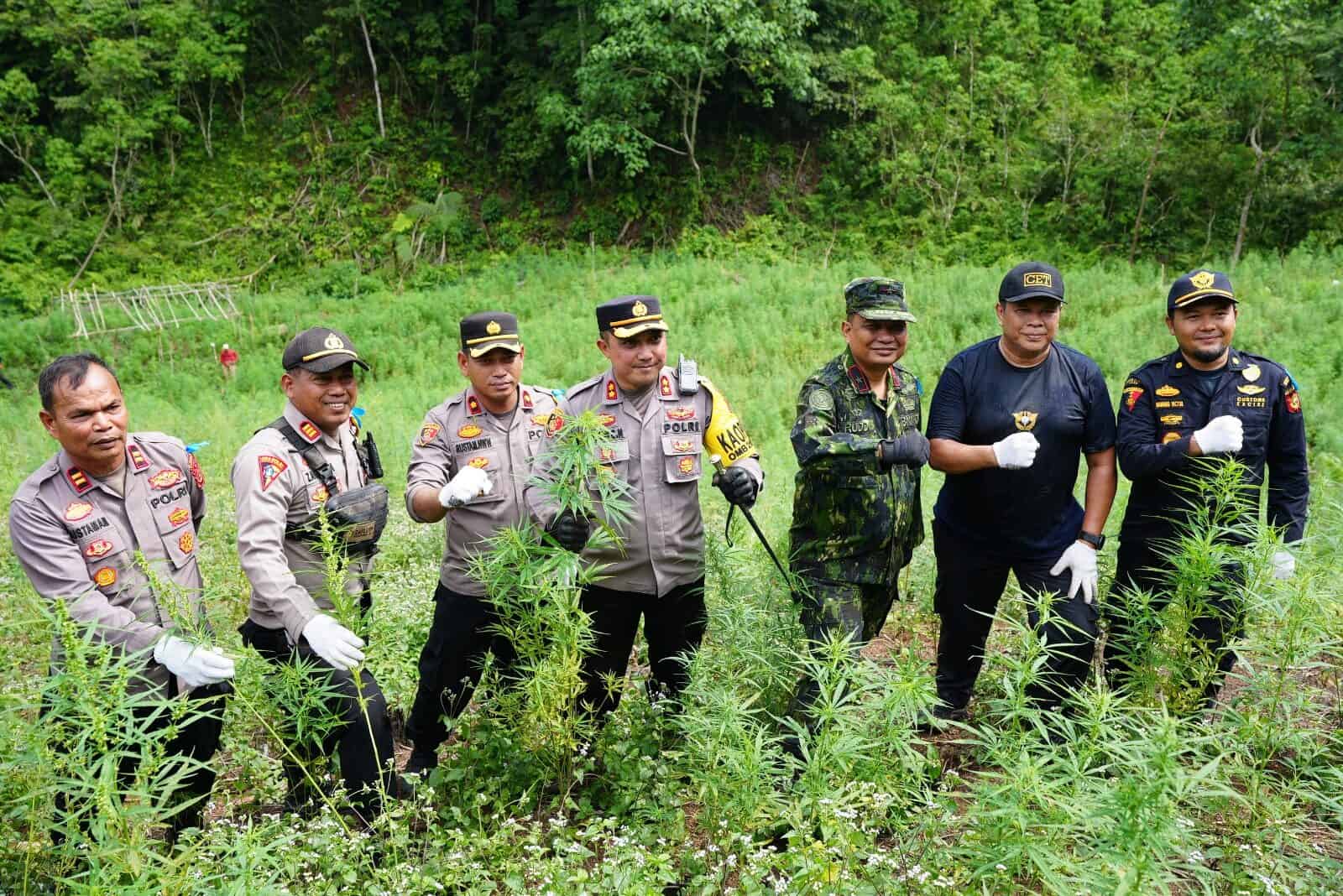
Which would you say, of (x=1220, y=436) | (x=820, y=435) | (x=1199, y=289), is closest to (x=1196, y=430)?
(x=1220, y=436)

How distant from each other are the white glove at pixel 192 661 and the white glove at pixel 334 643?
0.26m

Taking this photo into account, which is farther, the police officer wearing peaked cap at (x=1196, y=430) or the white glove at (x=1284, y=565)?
the police officer wearing peaked cap at (x=1196, y=430)

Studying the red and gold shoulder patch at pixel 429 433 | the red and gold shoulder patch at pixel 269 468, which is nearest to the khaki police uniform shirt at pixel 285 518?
the red and gold shoulder patch at pixel 269 468

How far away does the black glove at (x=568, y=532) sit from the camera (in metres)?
3.39

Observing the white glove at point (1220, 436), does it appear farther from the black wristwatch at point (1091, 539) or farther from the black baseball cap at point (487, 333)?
the black baseball cap at point (487, 333)

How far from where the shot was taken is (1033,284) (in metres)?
3.82

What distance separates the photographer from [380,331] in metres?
17.1

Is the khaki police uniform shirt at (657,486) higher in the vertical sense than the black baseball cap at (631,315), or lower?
lower

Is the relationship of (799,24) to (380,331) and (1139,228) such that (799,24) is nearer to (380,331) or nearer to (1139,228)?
(1139,228)

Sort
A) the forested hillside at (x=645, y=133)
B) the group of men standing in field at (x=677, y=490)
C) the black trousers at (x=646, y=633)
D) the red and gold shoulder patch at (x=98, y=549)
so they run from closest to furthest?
1. the red and gold shoulder patch at (x=98, y=549)
2. the group of men standing in field at (x=677, y=490)
3. the black trousers at (x=646, y=633)
4. the forested hillside at (x=645, y=133)

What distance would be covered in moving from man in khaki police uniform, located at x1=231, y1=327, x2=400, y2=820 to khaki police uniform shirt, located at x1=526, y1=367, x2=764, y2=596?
80cm

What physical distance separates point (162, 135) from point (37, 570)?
2525cm

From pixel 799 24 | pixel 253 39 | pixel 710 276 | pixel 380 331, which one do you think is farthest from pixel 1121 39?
pixel 253 39

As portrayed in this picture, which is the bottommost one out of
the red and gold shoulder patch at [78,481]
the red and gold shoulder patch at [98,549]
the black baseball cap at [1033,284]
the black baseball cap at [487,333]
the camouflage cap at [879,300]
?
the red and gold shoulder patch at [98,549]
